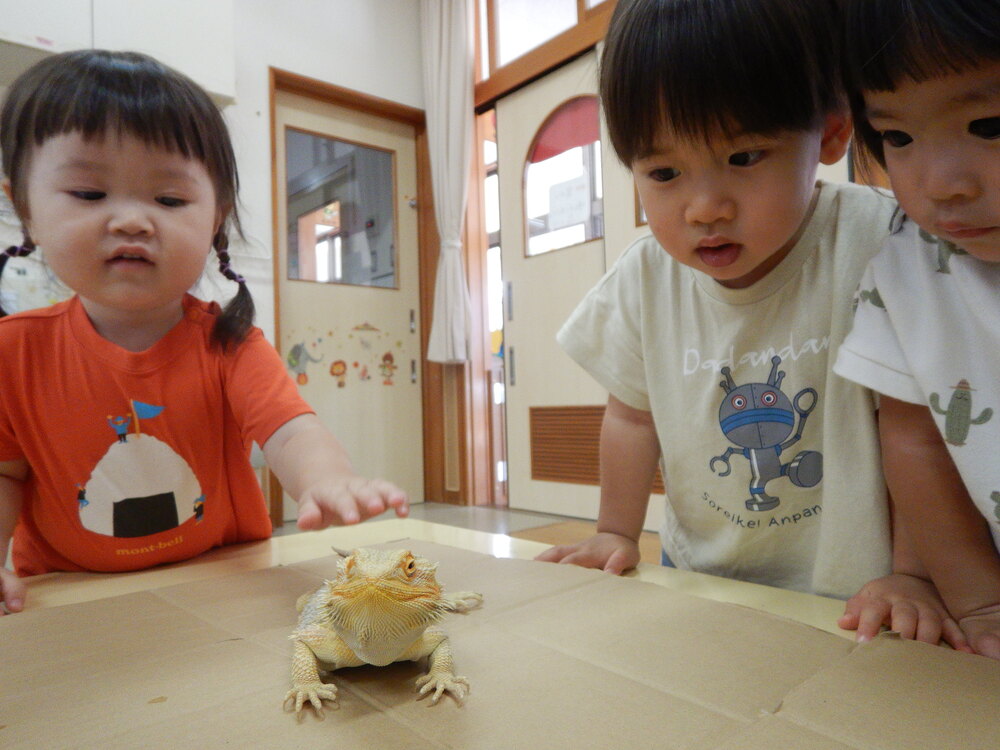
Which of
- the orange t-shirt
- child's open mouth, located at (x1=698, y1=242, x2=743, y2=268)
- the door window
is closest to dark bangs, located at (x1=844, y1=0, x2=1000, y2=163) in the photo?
child's open mouth, located at (x1=698, y1=242, x2=743, y2=268)

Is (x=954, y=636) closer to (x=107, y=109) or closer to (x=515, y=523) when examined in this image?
(x=107, y=109)

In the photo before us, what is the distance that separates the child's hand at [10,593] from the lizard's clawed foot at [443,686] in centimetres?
49

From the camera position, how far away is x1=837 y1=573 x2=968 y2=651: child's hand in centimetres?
52

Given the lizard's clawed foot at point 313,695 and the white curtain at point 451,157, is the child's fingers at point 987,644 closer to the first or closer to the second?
the lizard's clawed foot at point 313,695

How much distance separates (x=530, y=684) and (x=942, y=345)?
1.58 feet

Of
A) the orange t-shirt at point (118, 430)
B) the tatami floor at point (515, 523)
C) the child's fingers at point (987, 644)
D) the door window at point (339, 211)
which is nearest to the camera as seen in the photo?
the child's fingers at point (987, 644)

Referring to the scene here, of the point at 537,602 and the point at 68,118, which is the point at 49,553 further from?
the point at 537,602

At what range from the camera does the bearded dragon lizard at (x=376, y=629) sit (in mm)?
435

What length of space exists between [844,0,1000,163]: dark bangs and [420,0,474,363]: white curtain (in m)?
2.94

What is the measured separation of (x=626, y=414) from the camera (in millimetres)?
913

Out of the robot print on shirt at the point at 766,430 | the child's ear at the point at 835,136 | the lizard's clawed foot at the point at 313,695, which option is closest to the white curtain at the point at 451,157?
the robot print on shirt at the point at 766,430

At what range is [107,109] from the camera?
0.71 metres

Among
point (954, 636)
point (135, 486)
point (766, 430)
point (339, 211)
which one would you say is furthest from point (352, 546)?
point (339, 211)

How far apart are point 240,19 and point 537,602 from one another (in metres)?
3.31
